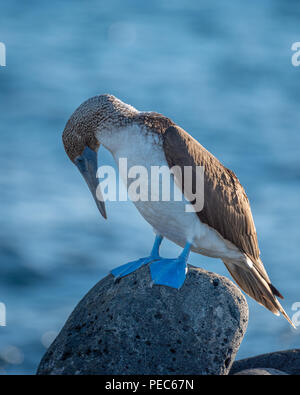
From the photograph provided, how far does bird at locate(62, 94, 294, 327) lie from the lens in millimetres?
8797

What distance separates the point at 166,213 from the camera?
8898 mm

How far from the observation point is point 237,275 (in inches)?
390

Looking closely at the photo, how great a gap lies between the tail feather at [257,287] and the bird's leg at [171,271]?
103 cm

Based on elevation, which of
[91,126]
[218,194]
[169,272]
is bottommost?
[169,272]

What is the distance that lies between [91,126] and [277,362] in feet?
12.8

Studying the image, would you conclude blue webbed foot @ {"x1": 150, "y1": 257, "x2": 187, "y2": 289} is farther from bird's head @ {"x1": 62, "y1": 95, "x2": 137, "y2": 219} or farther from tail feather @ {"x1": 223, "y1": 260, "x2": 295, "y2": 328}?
bird's head @ {"x1": 62, "y1": 95, "x2": 137, "y2": 219}

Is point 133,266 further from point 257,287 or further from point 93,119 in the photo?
point 93,119

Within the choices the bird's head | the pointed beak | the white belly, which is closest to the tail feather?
the white belly

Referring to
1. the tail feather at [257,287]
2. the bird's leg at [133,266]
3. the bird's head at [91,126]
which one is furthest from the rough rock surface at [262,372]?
the bird's head at [91,126]

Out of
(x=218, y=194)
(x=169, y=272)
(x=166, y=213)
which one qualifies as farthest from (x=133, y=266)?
(x=218, y=194)

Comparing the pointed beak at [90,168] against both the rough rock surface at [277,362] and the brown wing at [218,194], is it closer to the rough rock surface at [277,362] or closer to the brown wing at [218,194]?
the brown wing at [218,194]

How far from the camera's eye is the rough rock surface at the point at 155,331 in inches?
335
